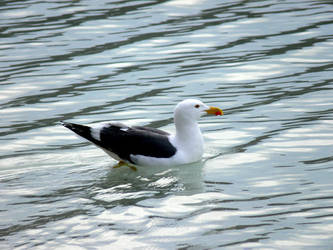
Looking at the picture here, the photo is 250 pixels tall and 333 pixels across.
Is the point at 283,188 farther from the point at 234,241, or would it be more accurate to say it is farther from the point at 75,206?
the point at 75,206

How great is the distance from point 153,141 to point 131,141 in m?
0.31

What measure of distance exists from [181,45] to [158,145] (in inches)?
237

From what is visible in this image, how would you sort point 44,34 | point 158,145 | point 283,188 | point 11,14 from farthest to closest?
point 11,14, point 44,34, point 158,145, point 283,188

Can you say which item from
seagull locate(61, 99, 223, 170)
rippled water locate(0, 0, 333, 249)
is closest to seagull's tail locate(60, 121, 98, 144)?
seagull locate(61, 99, 223, 170)

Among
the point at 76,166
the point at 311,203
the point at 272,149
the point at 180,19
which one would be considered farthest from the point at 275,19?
the point at 311,203

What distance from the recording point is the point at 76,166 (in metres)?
9.34

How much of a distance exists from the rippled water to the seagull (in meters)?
0.23

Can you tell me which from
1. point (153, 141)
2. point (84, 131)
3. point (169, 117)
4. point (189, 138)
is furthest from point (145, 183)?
point (169, 117)

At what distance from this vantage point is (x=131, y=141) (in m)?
9.25

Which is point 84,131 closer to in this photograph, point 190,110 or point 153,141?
point 153,141

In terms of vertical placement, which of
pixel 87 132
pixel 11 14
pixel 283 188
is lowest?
pixel 283 188

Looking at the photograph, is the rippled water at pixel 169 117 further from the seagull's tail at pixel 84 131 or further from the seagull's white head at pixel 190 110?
the seagull's white head at pixel 190 110

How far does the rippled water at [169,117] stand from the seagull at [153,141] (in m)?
0.23

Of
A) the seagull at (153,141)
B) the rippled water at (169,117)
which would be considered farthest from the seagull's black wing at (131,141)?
the rippled water at (169,117)
